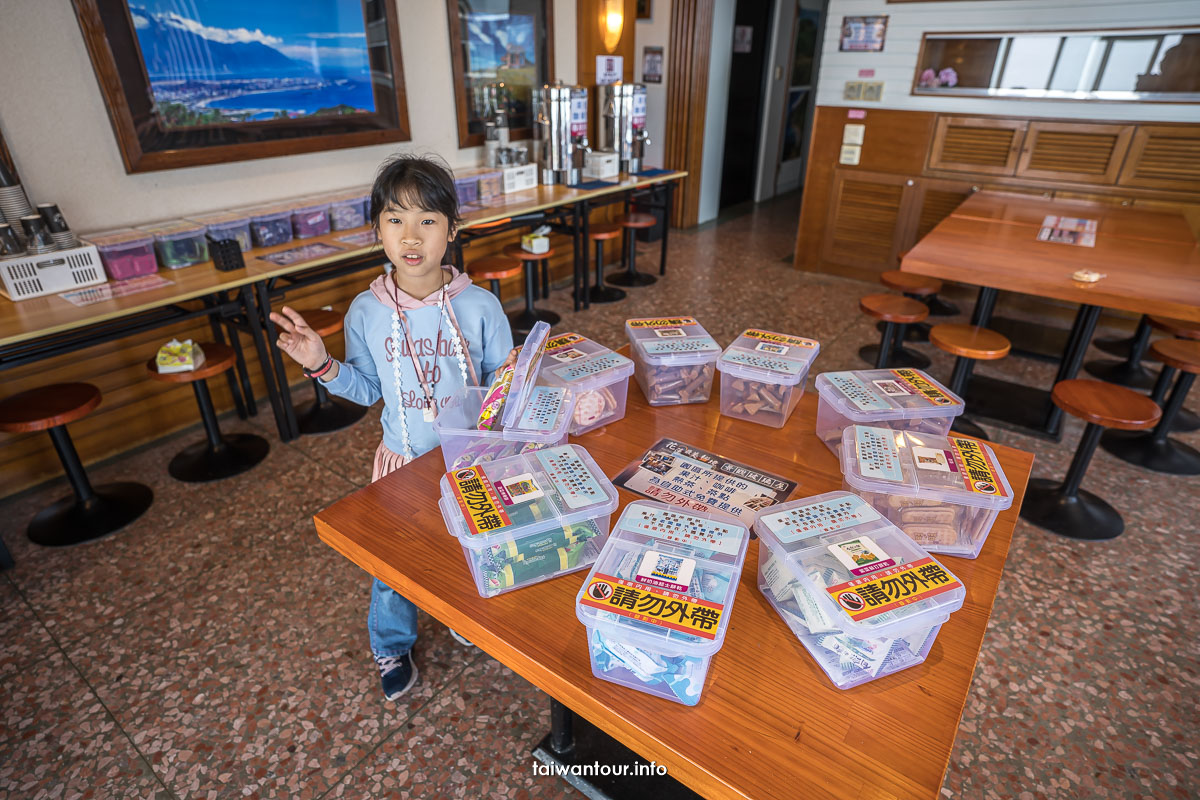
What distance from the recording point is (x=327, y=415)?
3123 millimetres

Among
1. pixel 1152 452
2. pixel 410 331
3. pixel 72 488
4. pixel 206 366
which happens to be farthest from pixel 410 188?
pixel 1152 452

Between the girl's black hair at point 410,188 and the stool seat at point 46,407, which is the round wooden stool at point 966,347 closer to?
the girl's black hair at point 410,188

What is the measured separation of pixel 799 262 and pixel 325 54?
12.5 ft

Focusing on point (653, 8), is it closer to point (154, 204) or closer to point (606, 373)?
point (154, 204)

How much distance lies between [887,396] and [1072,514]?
5.46ft

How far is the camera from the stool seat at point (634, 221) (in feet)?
15.6

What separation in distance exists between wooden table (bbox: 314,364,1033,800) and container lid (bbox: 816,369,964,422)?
8.5 inches

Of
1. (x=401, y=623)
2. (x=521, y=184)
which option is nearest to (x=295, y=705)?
(x=401, y=623)

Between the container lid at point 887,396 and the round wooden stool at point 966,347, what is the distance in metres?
1.38

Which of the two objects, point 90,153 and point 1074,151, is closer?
point 90,153

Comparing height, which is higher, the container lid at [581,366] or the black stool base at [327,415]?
the container lid at [581,366]

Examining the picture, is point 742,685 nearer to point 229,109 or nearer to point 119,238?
point 119,238

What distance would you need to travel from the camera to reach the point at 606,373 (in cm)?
145

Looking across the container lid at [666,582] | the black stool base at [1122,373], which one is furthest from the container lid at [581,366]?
the black stool base at [1122,373]
